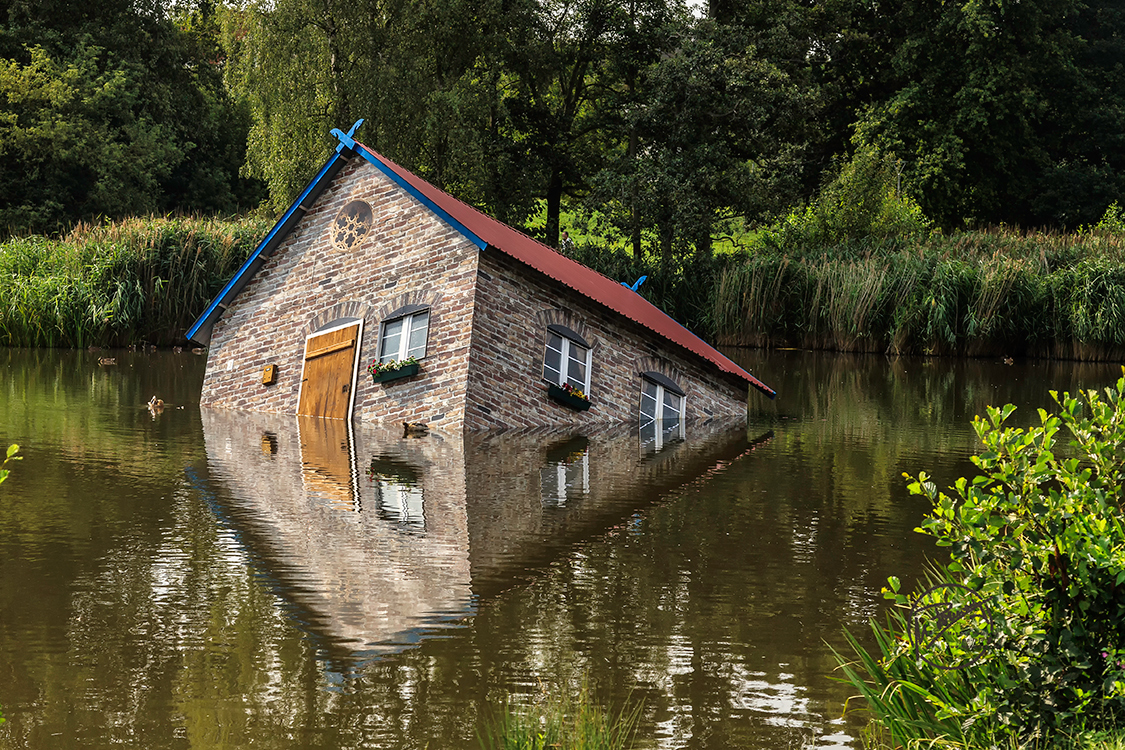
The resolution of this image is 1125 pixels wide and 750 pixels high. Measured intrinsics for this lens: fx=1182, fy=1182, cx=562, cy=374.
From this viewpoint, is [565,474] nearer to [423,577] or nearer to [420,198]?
Result: [423,577]

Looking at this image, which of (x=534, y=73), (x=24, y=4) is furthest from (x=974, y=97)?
(x=24, y=4)

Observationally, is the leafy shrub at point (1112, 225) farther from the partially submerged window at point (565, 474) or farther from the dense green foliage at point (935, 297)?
the partially submerged window at point (565, 474)

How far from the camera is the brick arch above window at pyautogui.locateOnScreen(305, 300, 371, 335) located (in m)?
17.9

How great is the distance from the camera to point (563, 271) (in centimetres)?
1892

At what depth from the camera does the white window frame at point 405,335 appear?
17.0 metres

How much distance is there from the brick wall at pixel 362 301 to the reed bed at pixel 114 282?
398 inches

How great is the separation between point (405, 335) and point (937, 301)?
55.8 ft

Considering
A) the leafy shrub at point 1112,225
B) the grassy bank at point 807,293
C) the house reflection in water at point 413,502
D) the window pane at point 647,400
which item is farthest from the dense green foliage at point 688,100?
the house reflection in water at point 413,502

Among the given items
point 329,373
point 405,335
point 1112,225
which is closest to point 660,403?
point 405,335

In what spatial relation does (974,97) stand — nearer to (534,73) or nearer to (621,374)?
(534,73)

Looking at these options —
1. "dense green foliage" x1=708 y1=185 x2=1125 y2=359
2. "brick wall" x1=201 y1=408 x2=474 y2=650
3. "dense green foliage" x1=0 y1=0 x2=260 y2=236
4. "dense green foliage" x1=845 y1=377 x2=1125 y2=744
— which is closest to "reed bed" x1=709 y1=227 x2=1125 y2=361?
"dense green foliage" x1=708 y1=185 x2=1125 y2=359

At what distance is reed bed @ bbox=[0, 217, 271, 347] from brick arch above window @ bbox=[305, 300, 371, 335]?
11.6 meters

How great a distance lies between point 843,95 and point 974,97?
18.2 feet

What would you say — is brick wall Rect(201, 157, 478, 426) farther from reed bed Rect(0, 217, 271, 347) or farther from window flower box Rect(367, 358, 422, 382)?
reed bed Rect(0, 217, 271, 347)
